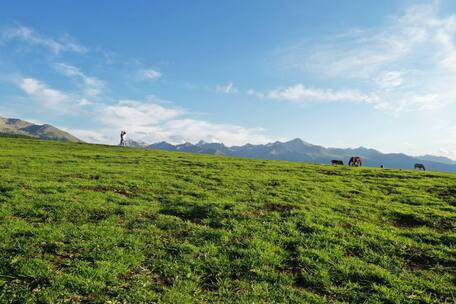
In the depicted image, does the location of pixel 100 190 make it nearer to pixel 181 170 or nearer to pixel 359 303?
pixel 181 170

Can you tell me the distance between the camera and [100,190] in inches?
965

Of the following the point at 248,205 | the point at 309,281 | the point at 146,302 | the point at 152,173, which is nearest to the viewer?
the point at 146,302

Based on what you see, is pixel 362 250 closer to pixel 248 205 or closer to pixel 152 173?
pixel 248 205

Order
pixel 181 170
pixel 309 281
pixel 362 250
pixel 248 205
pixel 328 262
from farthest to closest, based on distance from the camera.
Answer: pixel 181 170, pixel 248 205, pixel 362 250, pixel 328 262, pixel 309 281

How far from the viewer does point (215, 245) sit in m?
15.2

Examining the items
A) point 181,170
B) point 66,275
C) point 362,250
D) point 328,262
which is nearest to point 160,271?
point 66,275

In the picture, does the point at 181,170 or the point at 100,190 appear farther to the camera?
the point at 181,170

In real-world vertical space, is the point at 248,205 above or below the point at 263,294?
above

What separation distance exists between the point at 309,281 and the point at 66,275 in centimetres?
906

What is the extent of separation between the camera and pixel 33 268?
11.8 metres

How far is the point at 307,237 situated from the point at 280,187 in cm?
1298

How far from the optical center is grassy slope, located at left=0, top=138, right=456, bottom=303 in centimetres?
1138

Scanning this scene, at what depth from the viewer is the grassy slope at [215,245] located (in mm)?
11383

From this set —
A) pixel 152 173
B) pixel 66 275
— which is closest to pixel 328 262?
pixel 66 275
